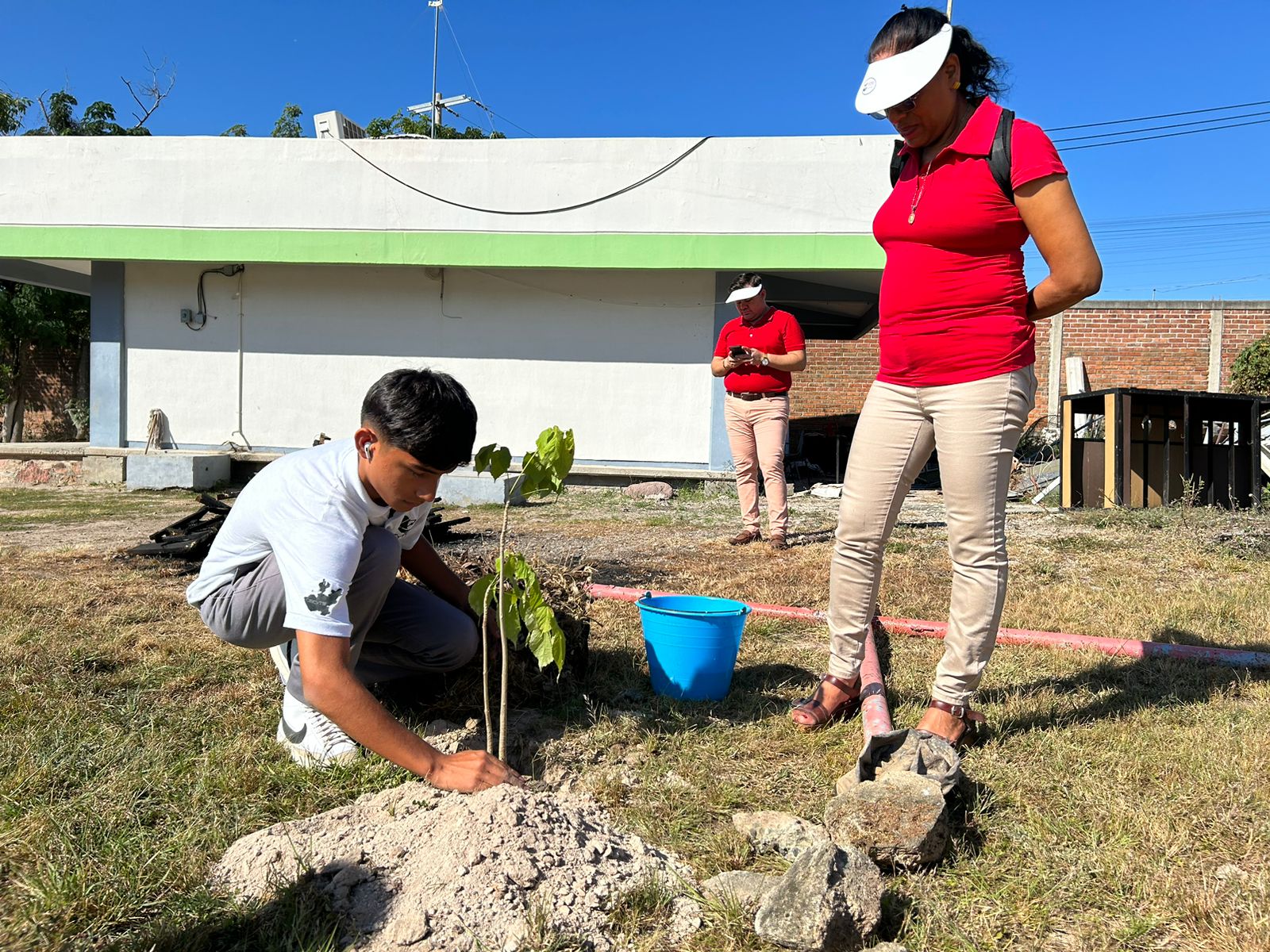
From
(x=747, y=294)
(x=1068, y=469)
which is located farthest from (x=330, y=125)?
(x=1068, y=469)

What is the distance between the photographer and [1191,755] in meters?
2.46

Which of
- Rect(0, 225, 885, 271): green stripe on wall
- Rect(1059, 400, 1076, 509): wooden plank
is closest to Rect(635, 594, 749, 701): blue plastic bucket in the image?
Rect(1059, 400, 1076, 509): wooden plank

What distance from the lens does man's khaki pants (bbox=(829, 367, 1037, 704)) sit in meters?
2.47

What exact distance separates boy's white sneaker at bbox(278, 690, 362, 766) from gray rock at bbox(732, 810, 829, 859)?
1.10 meters

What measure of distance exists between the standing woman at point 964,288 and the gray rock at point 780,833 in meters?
0.64

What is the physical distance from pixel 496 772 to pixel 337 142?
419 inches

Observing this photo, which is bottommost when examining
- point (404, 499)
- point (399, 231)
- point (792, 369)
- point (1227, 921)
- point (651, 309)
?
point (1227, 921)

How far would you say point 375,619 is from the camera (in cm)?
257

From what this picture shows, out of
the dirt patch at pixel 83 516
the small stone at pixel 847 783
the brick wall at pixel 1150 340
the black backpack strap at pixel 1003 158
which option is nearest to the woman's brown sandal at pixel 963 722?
the small stone at pixel 847 783

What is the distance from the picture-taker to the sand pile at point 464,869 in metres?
1.71

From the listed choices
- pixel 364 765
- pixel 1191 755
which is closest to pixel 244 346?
pixel 364 765

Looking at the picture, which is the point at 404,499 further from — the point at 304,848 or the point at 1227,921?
the point at 1227,921

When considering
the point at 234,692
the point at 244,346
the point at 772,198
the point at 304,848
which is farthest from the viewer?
the point at 244,346

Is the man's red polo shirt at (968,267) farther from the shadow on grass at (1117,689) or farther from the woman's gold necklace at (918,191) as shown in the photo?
the shadow on grass at (1117,689)
